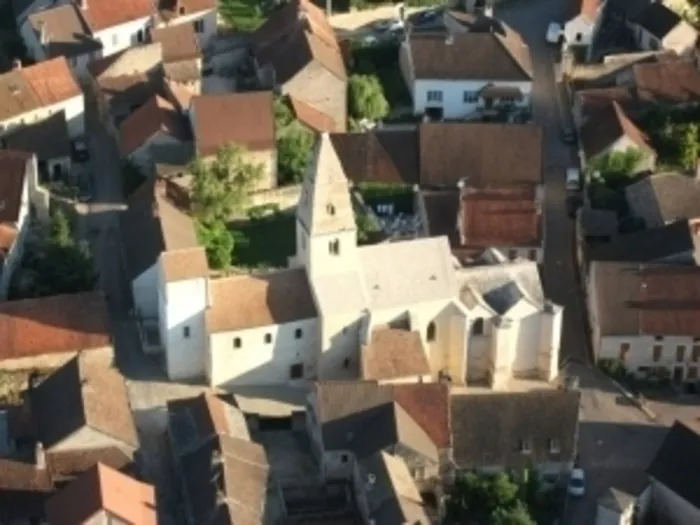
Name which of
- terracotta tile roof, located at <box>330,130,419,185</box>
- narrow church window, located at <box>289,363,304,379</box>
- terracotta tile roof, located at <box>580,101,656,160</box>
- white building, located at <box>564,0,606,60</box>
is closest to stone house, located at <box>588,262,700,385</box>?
narrow church window, located at <box>289,363,304,379</box>

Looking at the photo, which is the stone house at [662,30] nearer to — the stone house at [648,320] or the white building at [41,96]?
the stone house at [648,320]

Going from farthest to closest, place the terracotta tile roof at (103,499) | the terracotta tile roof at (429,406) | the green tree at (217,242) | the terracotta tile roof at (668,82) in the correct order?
the terracotta tile roof at (668,82)
the green tree at (217,242)
the terracotta tile roof at (429,406)
the terracotta tile roof at (103,499)

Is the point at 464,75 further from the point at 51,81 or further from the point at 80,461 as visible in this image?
the point at 80,461

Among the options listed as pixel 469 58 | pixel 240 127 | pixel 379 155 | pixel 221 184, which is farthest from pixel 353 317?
pixel 469 58

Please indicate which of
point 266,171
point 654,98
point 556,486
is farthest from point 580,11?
point 556,486

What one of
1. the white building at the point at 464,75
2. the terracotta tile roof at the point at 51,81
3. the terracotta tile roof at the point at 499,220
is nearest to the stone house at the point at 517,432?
the terracotta tile roof at the point at 499,220

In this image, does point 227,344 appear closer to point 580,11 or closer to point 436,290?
point 436,290

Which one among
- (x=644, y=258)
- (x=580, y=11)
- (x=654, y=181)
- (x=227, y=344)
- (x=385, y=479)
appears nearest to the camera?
(x=385, y=479)
